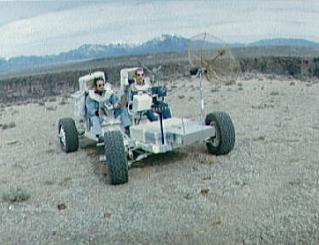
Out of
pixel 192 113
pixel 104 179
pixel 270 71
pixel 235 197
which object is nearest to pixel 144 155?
pixel 104 179

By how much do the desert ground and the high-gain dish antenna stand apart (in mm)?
1531

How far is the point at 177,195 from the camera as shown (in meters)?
7.37

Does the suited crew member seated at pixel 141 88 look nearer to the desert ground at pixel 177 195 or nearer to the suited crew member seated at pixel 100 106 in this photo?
the suited crew member seated at pixel 100 106

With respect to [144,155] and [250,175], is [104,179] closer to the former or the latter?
[144,155]

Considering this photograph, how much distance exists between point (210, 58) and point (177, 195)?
2951 millimetres

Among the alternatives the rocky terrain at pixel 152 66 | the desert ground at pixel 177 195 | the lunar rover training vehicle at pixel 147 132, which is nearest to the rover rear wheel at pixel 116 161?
the lunar rover training vehicle at pixel 147 132

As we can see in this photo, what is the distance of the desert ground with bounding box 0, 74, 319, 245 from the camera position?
19.8 ft

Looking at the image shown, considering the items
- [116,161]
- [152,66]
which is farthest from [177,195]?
[152,66]

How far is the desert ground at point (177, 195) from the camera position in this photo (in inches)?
238

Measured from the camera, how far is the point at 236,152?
9.53 m

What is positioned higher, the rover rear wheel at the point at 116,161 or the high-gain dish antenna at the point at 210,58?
the high-gain dish antenna at the point at 210,58

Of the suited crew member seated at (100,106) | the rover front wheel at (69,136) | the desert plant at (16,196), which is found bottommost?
the desert plant at (16,196)

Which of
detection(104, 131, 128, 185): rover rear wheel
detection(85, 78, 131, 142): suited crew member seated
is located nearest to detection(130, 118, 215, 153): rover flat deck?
detection(104, 131, 128, 185): rover rear wheel

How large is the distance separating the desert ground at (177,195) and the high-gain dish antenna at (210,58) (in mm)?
1531
